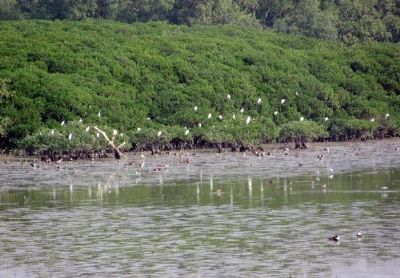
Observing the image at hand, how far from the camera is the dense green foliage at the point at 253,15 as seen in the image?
69887 millimetres

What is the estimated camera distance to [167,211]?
1023 inches

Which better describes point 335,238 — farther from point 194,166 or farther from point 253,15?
point 253,15

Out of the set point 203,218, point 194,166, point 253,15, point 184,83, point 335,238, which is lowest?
point 335,238

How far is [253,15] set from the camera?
245 feet

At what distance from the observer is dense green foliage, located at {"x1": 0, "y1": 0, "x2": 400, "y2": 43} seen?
6989 cm

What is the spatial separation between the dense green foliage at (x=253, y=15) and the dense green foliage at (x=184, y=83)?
37.1 feet

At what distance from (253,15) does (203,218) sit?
168ft

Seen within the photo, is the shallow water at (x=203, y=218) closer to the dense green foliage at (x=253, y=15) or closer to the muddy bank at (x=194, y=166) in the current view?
the muddy bank at (x=194, y=166)

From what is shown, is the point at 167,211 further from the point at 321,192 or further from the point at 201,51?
the point at 201,51

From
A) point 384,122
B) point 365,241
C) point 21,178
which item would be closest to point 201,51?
point 384,122

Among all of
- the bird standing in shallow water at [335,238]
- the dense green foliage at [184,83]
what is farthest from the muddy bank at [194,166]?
the bird standing in shallow water at [335,238]

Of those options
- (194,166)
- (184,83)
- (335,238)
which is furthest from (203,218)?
(184,83)

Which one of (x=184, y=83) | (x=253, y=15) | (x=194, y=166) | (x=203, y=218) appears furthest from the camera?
(x=253, y=15)

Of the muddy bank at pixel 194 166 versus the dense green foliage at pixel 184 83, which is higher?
the dense green foliage at pixel 184 83
